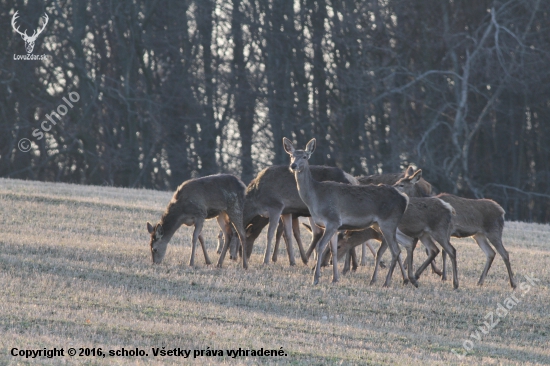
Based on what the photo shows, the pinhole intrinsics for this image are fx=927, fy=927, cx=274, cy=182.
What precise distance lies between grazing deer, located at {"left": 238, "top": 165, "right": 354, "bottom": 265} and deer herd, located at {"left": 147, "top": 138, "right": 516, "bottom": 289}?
17mm

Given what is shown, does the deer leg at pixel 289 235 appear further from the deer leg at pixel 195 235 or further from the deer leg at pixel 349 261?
the deer leg at pixel 195 235

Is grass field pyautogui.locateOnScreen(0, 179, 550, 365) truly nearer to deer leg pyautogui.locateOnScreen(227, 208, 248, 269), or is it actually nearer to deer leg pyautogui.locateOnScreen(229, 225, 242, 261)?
deer leg pyautogui.locateOnScreen(229, 225, 242, 261)

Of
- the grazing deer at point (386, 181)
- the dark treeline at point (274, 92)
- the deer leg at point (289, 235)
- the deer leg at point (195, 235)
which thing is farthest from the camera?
the dark treeline at point (274, 92)

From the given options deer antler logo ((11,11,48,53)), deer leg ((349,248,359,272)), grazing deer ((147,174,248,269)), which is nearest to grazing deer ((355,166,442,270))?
deer leg ((349,248,359,272))

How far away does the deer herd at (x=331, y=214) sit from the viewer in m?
14.4

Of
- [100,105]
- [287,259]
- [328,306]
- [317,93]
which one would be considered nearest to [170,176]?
[100,105]

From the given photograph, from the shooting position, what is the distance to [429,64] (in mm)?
37125

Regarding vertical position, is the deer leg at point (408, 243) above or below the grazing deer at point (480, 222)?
below

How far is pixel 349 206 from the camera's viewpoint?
47.1ft

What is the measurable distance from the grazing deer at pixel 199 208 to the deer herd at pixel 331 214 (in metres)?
0.02

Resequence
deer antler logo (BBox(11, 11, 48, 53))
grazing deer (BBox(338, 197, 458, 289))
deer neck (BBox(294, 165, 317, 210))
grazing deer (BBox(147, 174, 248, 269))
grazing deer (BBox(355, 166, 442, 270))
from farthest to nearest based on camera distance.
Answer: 1. deer antler logo (BBox(11, 11, 48, 53))
2. grazing deer (BBox(355, 166, 442, 270))
3. grazing deer (BBox(147, 174, 248, 269))
4. grazing deer (BBox(338, 197, 458, 289))
5. deer neck (BBox(294, 165, 317, 210))

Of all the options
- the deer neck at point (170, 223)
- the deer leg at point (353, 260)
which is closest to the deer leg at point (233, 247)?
the deer neck at point (170, 223)

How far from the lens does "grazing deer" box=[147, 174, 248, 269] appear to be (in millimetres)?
15242

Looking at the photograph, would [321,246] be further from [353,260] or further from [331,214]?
[353,260]
